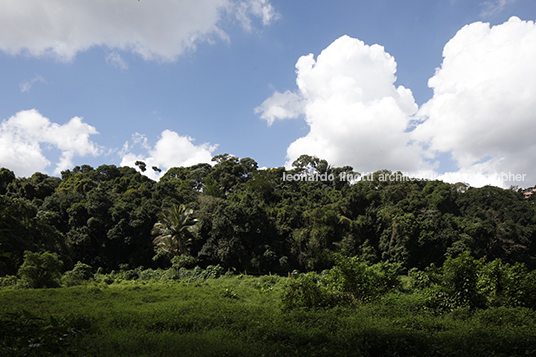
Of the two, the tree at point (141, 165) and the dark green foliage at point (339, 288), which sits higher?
the tree at point (141, 165)

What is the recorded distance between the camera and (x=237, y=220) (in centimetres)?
2714

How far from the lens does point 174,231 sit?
24906 mm

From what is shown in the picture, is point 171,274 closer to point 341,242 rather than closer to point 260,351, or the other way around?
point 341,242

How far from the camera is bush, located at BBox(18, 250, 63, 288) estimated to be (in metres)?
15.1

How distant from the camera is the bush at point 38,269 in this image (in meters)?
15.1

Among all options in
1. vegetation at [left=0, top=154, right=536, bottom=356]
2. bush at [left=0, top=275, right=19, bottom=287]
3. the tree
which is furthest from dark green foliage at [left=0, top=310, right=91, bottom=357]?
the tree

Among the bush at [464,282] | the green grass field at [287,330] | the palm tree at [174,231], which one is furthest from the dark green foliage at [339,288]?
the palm tree at [174,231]

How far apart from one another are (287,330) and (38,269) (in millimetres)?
14729

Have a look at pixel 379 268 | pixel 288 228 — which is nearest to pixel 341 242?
pixel 288 228

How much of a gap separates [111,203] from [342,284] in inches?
1030

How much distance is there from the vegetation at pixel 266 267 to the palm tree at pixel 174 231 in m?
0.12

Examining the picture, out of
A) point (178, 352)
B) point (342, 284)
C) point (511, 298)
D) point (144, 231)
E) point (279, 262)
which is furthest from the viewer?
point (144, 231)

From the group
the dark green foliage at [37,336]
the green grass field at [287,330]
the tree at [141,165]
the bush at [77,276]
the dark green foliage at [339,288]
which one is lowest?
the bush at [77,276]

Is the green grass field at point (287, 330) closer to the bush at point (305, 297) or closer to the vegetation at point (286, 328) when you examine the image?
the vegetation at point (286, 328)
